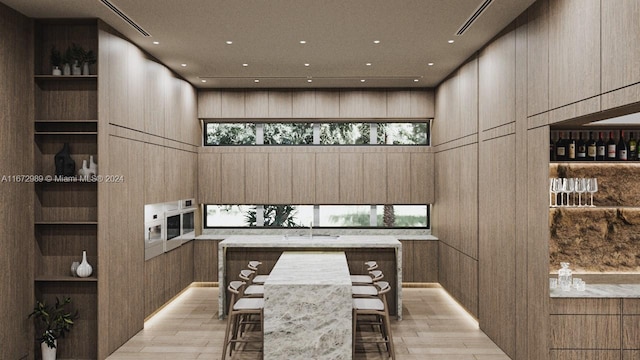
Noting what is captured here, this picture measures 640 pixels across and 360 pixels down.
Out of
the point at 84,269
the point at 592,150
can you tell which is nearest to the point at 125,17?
the point at 84,269

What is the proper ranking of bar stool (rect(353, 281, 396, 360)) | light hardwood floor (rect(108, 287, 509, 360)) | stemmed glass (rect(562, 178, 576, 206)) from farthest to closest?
light hardwood floor (rect(108, 287, 509, 360)), bar stool (rect(353, 281, 396, 360)), stemmed glass (rect(562, 178, 576, 206))

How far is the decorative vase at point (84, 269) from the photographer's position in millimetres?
4371

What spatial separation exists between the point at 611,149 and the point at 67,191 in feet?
16.9

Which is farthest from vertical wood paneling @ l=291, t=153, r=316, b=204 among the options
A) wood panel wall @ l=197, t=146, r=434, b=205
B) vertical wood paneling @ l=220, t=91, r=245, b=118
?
vertical wood paneling @ l=220, t=91, r=245, b=118

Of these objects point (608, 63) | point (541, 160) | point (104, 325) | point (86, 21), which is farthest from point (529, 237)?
point (86, 21)

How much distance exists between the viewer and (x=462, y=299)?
6062 millimetres

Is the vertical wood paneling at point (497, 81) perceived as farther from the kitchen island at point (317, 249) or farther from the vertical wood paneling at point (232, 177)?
the vertical wood paneling at point (232, 177)

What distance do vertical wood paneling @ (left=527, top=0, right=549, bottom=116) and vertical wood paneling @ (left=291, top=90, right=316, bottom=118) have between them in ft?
13.7

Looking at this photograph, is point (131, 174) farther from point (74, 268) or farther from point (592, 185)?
point (592, 185)

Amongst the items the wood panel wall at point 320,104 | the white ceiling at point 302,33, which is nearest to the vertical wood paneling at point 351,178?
the wood panel wall at point 320,104

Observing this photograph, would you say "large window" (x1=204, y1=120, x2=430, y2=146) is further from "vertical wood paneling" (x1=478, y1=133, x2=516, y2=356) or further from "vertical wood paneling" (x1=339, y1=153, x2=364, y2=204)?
"vertical wood paneling" (x1=478, y1=133, x2=516, y2=356)

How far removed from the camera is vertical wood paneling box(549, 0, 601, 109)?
3066 mm

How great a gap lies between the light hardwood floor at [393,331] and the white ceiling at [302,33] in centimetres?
338

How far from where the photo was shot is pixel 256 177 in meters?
7.75
